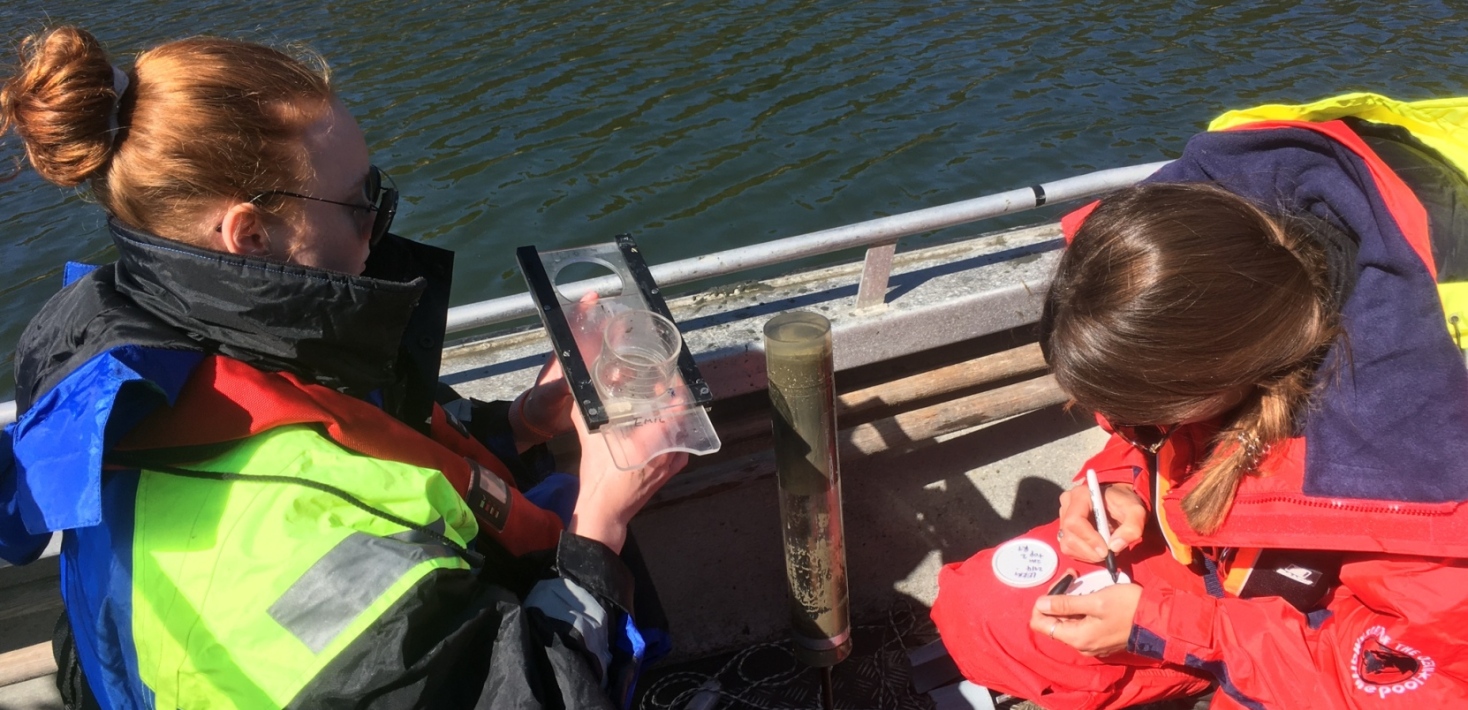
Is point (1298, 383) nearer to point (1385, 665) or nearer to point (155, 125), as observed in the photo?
point (1385, 665)

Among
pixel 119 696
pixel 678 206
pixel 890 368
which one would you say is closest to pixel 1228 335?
pixel 890 368

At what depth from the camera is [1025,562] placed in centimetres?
268

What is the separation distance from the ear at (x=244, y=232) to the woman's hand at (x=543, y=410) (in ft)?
2.54

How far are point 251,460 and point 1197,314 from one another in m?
1.64

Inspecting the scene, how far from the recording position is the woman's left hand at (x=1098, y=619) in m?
2.30

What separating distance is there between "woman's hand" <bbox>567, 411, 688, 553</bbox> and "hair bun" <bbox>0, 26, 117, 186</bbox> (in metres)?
0.93

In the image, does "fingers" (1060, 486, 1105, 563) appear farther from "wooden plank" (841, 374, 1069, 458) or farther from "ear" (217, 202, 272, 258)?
"ear" (217, 202, 272, 258)

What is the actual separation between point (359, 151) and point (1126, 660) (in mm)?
2017

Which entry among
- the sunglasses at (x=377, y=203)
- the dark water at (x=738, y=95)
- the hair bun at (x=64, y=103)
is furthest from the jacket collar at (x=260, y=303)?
the dark water at (x=738, y=95)

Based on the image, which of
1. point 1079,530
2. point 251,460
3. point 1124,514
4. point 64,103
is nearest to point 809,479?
point 1079,530

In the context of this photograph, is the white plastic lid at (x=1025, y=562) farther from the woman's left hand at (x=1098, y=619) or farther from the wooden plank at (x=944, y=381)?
the wooden plank at (x=944, y=381)

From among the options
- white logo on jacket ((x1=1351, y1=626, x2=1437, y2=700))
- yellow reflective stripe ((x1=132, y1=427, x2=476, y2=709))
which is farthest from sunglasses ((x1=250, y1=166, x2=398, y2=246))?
white logo on jacket ((x1=1351, y1=626, x2=1437, y2=700))

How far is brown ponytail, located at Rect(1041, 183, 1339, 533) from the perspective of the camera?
75.5 inches

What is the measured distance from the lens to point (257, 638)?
1526 millimetres
